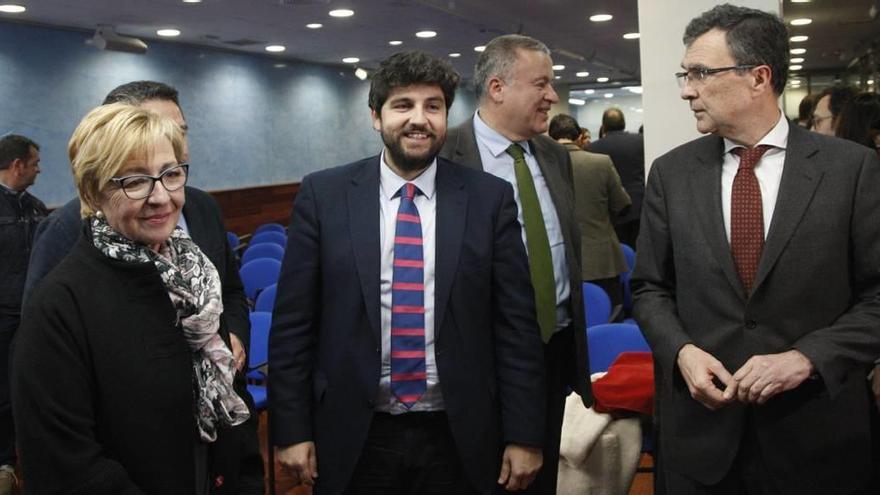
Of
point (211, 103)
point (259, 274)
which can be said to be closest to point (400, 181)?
point (259, 274)

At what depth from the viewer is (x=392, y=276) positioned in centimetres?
226

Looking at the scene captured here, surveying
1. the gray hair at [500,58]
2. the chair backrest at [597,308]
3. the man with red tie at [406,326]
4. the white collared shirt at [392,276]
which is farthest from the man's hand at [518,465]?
the chair backrest at [597,308]

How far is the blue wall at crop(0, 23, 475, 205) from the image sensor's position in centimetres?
929

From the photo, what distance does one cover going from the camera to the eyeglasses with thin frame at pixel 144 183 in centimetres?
183

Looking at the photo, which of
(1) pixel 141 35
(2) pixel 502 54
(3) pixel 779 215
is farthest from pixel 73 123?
(3) pixel 779 215

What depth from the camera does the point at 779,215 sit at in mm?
2096

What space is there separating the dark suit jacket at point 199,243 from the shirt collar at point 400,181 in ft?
1.89

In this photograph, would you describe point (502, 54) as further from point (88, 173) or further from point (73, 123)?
point (73, 123)

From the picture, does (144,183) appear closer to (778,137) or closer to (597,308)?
(778,137)

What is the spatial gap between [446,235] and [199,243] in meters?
0.78

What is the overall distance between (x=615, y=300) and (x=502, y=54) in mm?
→ 2716

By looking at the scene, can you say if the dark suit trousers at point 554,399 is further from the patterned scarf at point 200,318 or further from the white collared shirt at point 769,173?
the patterned scarf at point 200,318

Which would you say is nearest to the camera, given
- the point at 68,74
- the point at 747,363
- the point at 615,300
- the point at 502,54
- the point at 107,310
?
the point at 107,310

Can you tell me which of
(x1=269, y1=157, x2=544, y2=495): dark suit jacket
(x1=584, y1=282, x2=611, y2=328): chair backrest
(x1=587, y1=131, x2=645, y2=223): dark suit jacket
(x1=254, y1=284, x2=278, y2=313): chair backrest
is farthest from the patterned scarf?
(x1=587, y1=131, x2=645, y2=223): dark suit jacket
